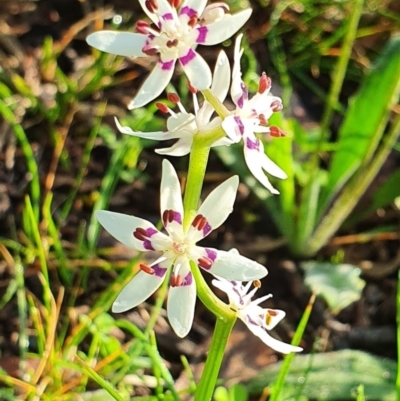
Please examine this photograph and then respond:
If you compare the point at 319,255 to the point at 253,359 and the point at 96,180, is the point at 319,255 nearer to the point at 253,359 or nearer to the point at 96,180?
the point at 253,359

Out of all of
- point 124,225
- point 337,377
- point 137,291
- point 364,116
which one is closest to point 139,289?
point 137,291

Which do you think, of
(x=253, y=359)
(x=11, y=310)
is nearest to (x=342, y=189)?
(x=253, y=359)

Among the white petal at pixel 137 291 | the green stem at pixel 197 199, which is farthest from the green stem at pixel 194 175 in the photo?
the white petal at pixel 137 291

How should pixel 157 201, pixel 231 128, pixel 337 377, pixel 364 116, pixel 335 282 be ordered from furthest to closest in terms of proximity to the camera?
pixel 157 201 → pixel 364 116 → pixel 335 282 → pixel 337 377 → pixel 231 128

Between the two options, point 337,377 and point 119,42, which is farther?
point 337,377

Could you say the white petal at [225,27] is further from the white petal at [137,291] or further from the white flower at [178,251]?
the white petal at [137,291]

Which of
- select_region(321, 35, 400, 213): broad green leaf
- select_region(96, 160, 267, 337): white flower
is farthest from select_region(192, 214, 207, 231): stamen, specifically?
select_region(321, 35, 400, 213): broad green leaf

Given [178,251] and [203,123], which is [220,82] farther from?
[178,251]
